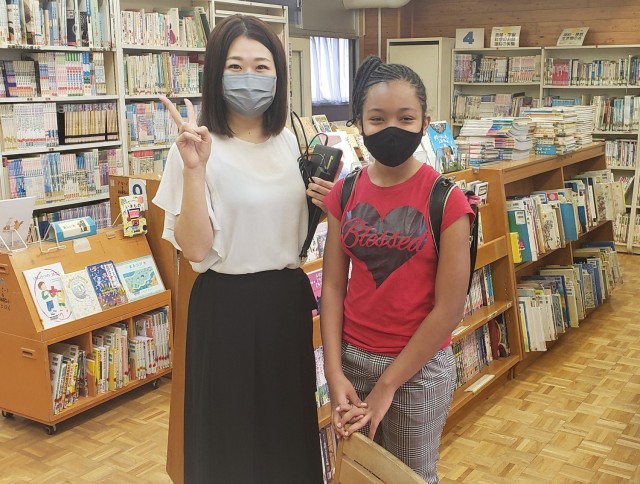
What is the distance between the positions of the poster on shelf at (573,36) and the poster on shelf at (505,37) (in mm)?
498

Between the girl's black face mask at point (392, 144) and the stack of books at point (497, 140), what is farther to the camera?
the stack of books at point (497, 140)

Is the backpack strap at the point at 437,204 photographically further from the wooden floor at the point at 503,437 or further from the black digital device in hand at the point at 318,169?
the wooden floor at the point at 503,437

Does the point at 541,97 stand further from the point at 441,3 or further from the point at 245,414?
the point at 245,414

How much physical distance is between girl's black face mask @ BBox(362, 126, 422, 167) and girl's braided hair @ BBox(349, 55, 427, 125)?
0.09 meters

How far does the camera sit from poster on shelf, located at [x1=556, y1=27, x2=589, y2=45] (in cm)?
733

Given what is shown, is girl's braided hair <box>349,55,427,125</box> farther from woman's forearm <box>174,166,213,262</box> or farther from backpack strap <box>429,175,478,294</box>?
woman's forearm <box>174,166,213,262</box>

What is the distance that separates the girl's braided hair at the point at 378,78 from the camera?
1590 mm

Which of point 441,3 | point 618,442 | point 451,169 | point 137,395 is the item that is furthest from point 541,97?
point 137,395

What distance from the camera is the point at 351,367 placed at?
170 cm

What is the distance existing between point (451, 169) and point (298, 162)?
83.0 inches

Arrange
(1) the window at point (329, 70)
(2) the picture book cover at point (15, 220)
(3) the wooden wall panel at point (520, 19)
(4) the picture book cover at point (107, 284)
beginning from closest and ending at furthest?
1. (2) the picture book cover at point (15, 220)
2. (4) the picture book cover at point (107, 284)
3. (3) the wooden wall panel at point (520, 19)
4. (1) the window at point (329, 70)

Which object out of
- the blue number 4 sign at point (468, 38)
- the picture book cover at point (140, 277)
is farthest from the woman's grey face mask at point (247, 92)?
the blue number 4 sign at point (468, 38)

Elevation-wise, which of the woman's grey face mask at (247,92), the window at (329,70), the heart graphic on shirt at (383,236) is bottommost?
the heart graphic on shirt at (383,236)

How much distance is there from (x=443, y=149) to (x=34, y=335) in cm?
224
